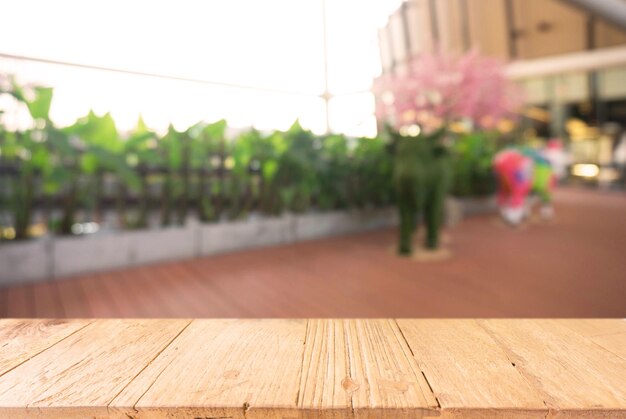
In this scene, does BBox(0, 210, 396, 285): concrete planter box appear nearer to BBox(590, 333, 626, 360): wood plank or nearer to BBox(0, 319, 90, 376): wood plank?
BBox(0, 319, 90, 376): wood plank

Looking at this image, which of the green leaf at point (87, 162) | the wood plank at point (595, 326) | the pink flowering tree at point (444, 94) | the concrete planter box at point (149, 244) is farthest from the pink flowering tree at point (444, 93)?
the wood plank at point (595, 326)

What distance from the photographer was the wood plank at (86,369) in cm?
54

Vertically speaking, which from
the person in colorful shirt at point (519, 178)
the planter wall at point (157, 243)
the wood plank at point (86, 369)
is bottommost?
the planter wall at point (157, 243)

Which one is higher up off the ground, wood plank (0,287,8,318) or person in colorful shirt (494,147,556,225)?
person in colorful shirt (494,147,556,225)

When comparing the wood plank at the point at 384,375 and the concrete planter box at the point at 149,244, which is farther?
the concrete planter box at the point at 149,244

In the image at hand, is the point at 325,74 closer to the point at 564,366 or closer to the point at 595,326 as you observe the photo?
the point at 595,326

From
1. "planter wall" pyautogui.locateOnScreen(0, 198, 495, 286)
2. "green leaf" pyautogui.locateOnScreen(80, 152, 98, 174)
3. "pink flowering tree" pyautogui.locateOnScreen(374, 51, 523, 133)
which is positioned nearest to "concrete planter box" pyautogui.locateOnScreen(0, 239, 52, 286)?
"planter wall" pyautogui.locateOnScreen(0, 198, 495, 286)

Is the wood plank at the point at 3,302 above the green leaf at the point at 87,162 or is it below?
below

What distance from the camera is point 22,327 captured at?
0.80 meters

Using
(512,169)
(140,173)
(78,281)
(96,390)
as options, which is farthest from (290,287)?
(512,169)

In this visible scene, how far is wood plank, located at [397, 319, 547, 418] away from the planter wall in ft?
6.43

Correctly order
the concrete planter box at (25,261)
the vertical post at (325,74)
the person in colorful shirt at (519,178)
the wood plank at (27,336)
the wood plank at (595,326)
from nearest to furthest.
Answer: the wood plank at (27,336) → the wood plank at (595,326) → the concrete planter box at (25,261) → the person in colorful shirt at (519,178) → the vertical post at (325,74)

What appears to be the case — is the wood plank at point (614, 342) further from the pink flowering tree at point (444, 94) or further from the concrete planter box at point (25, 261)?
the pink flowering tree at point (444, 94)

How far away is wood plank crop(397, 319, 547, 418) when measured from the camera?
53 cm
